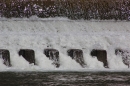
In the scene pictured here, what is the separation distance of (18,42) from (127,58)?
2.88 metres

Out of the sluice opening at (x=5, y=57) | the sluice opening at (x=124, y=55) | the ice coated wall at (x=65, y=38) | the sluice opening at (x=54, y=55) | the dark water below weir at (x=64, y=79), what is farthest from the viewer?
the sluice opening at (x=124, y=55)

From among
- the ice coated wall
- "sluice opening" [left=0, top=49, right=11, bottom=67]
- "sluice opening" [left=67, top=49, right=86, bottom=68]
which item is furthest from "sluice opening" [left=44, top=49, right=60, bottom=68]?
"sluice opening" [left=0, top=49, right=11, bottom=67]

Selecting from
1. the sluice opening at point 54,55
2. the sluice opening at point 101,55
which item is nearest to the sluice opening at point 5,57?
the sluice opening at point 54,55

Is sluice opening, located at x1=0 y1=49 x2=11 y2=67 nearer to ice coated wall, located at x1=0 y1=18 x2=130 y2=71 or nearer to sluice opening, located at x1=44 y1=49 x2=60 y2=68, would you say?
ice coated wall, located at x1=0 y1=18 x2=130 y2=71

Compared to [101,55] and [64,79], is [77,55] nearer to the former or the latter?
[101,55]

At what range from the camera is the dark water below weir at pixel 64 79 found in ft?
21.5

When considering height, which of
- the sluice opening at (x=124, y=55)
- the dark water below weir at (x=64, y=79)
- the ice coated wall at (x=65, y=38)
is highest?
the ice coated wall at (x=65, y=38)

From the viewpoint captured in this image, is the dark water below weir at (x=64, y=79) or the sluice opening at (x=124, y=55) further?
the sluice opening at (x=124, y=55)

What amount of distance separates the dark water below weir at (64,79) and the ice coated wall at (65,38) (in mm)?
1032

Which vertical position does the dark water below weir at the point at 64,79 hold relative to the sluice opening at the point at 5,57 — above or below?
below

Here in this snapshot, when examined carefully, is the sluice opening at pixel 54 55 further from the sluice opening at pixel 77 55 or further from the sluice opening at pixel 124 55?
the sluice opening at pixel 124 55

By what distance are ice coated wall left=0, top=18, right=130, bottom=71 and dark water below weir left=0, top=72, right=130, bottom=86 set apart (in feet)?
3.39

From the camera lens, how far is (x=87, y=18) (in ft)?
31.7

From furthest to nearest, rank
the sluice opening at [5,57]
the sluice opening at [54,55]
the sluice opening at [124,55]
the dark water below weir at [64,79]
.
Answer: the sluice opening at [124,55]
the sluice opening at [54,55]
the sluice opening at [5,57]
the dark water below weir at [64,79]
